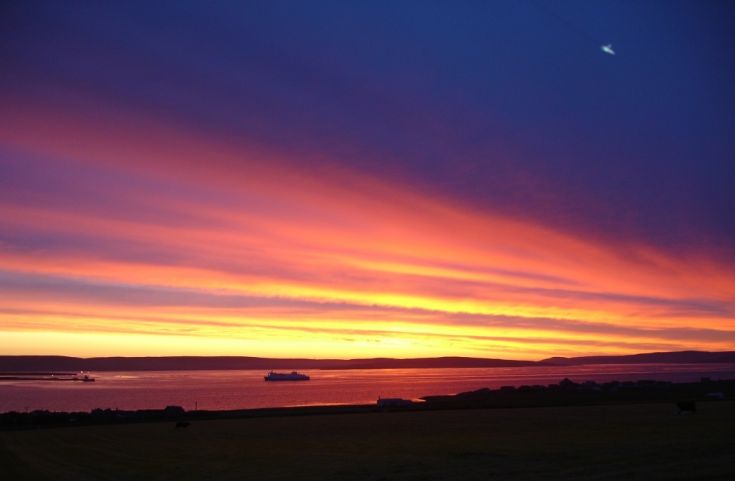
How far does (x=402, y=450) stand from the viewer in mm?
23938

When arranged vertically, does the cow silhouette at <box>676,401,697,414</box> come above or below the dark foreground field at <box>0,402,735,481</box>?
above

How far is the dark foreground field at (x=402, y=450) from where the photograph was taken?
1770cm

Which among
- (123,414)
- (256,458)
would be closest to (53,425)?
(123,414)

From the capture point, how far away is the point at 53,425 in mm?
42875

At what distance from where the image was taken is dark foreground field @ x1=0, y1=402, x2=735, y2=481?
17703 millimetres

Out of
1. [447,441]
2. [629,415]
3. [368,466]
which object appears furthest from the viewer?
[629,415]

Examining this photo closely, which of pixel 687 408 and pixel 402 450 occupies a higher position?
pixel 687 408

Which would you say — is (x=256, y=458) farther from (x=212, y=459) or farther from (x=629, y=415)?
(x=629, y=415)

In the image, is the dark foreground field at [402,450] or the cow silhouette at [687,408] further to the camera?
the cow silhouette at [687,408]

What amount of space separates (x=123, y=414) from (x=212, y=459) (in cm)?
3078

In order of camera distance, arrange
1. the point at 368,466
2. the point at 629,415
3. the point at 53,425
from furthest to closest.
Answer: the point at 53,425 < the point at 629,415 < the point at 368,466

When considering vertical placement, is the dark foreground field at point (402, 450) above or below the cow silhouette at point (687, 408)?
below

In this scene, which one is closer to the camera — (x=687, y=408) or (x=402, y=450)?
(x=402, y=450)

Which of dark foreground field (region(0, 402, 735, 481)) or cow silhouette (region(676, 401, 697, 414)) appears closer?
dark foreground field (region(0, 402, 735, 481))
